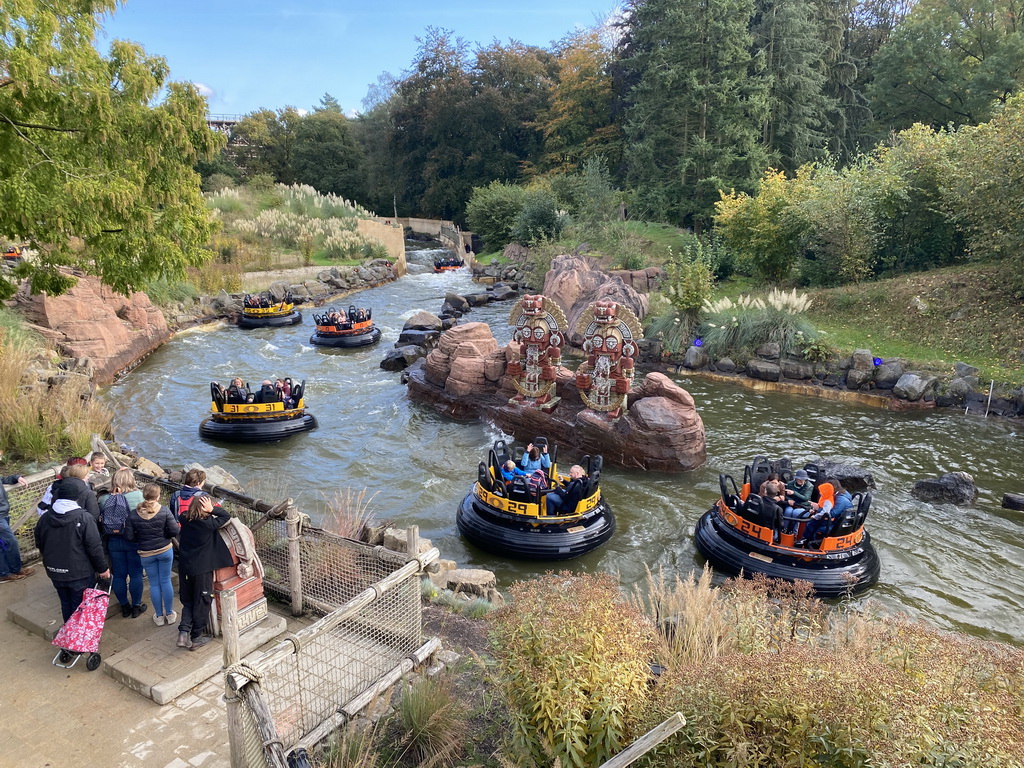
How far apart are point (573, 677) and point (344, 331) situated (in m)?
20.0

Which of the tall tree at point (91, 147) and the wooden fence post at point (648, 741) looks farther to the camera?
the tall tree at point (91, 147)

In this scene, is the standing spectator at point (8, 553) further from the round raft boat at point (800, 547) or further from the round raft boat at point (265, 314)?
the round raft boat at point (265, 314)

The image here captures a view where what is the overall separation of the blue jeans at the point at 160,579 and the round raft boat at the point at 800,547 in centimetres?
663

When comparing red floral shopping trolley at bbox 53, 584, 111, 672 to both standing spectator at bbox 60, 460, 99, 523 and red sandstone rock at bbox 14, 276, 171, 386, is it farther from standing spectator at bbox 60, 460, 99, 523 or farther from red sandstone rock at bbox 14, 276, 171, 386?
red sandstone rock at bbox 14, 276, 171, 386

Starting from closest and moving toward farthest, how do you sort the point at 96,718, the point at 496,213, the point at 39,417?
the point at 96,718
the point at 39,417
the point at 496,213

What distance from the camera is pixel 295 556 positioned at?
582 centimetres

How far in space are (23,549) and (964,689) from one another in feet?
26.9

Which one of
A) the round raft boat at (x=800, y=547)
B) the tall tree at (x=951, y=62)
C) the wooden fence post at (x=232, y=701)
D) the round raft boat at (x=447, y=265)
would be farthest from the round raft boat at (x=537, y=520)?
the round raft boat at (x=447, y=265)

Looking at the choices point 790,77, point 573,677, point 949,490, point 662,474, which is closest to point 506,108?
point 790,77

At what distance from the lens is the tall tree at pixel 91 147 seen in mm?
7305

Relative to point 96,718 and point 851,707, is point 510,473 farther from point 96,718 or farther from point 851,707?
point 851,707

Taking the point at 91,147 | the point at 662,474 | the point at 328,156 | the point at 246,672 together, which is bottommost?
the point at 662,474

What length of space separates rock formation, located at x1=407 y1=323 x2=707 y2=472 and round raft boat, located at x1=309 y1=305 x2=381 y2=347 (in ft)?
18.3

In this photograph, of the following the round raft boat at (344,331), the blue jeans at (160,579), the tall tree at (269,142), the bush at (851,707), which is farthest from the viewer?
the tall tree at (269,142)
